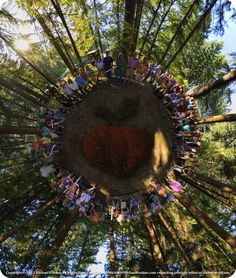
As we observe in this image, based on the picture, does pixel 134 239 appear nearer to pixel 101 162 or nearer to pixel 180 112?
pixel 101 162

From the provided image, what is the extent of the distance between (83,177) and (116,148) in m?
1.32

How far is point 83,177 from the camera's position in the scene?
9789 mm

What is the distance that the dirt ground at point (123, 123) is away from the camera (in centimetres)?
973

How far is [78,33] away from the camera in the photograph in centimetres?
958

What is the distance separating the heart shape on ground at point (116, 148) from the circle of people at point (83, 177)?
27.7 inches

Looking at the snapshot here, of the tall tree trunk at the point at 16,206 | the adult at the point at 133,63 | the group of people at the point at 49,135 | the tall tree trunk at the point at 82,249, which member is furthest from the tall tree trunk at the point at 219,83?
the tall tree trunk at the point at 82,249

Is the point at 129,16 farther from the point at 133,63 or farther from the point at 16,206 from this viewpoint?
the point at 16,206

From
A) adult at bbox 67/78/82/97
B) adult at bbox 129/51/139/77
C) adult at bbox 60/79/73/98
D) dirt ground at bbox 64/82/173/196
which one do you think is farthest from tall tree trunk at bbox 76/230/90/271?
adult at bbox 129/51/139/77

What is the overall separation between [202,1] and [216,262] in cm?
763

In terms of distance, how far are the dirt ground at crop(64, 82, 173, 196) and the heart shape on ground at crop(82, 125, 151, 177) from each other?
149mm

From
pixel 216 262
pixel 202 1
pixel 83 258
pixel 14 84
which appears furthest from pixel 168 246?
pixel 202 1

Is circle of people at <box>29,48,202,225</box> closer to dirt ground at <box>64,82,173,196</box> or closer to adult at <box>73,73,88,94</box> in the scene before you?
adult at <box>73,73,88,94</box>

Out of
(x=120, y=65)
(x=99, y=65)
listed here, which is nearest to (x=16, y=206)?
(x=99, y=65)

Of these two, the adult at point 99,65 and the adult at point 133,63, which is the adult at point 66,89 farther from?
the adult at point 133,63
